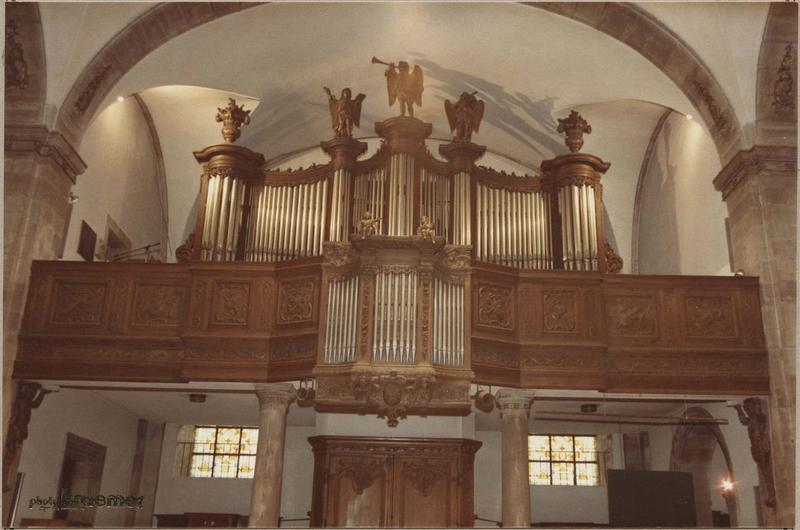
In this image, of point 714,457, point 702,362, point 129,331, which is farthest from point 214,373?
point 714,457

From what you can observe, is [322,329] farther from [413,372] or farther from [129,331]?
[129,331]

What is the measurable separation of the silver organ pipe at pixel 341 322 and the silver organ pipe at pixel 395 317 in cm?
34

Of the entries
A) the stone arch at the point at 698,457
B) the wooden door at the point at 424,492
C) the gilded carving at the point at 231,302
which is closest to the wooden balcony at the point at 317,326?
the gilded carving at the point at 231,302

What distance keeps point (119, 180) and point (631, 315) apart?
933cm

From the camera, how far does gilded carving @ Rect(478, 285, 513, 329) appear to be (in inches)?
448

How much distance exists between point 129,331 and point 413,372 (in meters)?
4.29

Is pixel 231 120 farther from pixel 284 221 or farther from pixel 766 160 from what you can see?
pixel 766 160

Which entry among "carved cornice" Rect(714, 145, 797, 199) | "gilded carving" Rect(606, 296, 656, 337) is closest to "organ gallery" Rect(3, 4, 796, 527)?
"gilded carving" Rect(606, 296, 656, 337)

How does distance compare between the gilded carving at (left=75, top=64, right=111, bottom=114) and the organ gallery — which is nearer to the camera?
the organ gallery

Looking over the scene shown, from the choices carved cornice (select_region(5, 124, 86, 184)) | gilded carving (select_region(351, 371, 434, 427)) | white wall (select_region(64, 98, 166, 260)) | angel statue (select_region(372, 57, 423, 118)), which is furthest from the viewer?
white wall (select_region(64, 98, 166, 260))

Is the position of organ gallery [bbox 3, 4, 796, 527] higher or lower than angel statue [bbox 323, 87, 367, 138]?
lower

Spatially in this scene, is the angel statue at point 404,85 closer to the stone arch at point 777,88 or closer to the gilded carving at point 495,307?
the gilded carving at point 495,307

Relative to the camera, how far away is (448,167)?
43.9 feet

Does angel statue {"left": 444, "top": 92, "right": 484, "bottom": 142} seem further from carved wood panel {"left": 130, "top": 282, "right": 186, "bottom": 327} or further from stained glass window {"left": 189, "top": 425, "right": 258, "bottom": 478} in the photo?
stained glass window {"left": 189, "top": 425, "right": 258, "bottom": 478}
